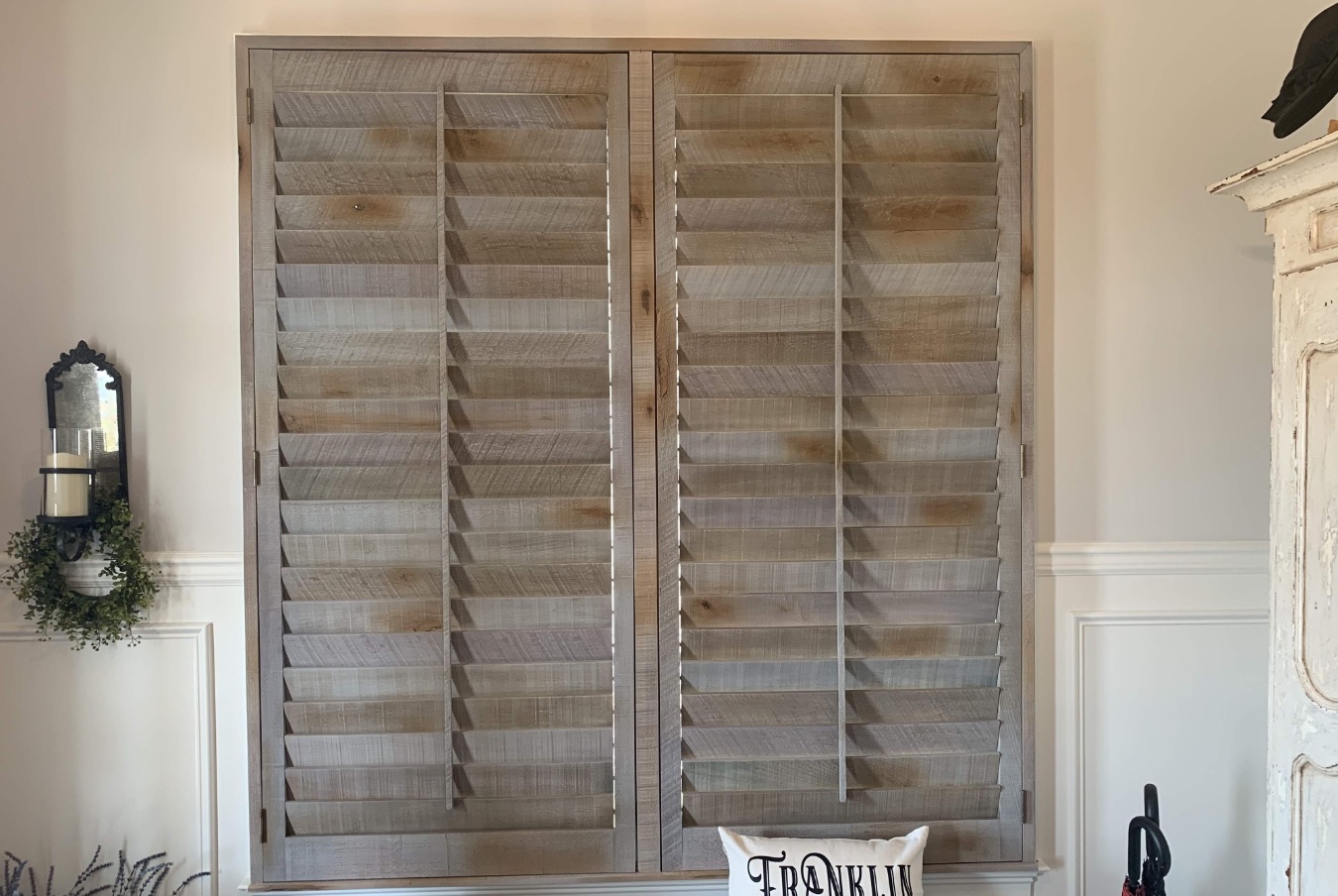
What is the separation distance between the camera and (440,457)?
157cm

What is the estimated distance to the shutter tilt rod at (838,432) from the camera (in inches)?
61.6

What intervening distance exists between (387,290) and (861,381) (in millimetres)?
925

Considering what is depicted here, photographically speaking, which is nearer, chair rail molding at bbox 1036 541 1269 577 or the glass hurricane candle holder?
the glass hurricane candle holder

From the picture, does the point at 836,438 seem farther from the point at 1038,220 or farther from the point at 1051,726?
the point at 1051,726

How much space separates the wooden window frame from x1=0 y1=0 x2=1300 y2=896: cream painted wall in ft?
0.21

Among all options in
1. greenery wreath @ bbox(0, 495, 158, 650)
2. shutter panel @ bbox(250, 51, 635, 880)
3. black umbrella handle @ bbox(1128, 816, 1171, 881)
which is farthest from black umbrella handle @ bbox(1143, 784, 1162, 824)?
greenery wreath @ bbox(0, 495, 158, 650)

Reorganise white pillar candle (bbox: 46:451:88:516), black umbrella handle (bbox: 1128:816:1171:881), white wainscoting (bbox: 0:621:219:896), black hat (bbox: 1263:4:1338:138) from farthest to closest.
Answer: white wainscoting (bbox: 0:621:219:896) → white pillar candle (bbox: 46:451:88:516) → black umbrella handle (bbox: 1128:816:1171:881) → black hat (bbox: 1263:4:1338:138)

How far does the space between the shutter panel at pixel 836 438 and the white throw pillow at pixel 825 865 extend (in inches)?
3.1

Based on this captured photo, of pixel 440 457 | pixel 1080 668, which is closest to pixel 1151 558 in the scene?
pixel 1080 668

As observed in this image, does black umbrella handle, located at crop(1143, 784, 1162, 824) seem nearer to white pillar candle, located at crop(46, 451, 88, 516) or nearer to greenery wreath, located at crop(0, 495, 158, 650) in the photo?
greenery wreath, located at crop(0, 495, 158, 650)

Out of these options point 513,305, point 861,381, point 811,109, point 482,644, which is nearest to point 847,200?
point 811,109

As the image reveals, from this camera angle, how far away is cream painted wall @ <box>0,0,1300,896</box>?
1.58 meters

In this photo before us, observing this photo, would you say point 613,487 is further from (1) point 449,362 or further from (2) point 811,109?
(2) point 811,109

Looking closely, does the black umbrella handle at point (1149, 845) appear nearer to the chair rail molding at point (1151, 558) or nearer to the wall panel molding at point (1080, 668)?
the wall panel molding at point (1080, 668)
